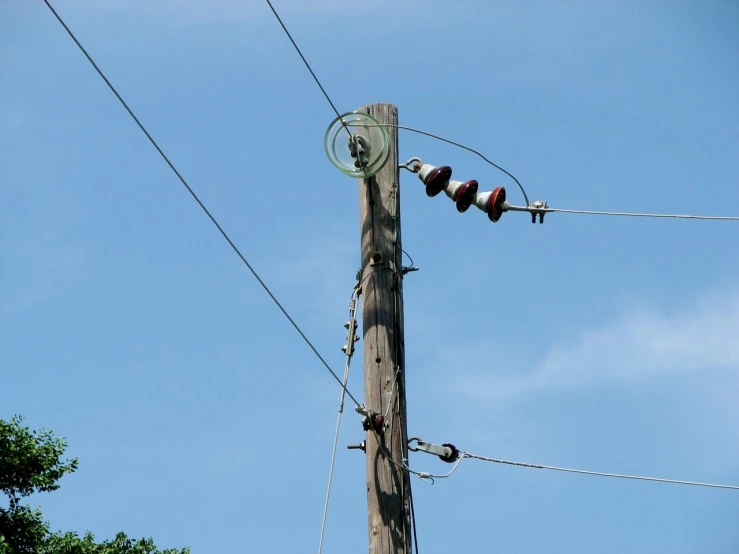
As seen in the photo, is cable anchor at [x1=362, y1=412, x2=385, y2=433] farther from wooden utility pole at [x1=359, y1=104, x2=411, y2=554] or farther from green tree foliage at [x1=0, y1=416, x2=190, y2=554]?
green tree foliage at [x1=0, y1=416, x2=190, y2=554]

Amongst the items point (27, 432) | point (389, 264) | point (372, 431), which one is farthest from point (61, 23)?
point (27, 432)

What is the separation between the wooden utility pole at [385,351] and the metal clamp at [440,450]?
115 mm

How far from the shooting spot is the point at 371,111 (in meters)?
7.11

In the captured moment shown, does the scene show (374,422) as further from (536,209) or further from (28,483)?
(28,483)

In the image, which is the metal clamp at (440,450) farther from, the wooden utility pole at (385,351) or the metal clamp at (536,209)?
the metal clamp at (536,209)

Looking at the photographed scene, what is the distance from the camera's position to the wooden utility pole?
6.25 meters

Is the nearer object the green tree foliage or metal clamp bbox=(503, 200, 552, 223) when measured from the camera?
metal clamp bbox=(503, 200, 552, 223)

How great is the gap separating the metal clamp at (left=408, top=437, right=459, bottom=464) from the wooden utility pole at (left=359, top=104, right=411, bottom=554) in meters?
0.12

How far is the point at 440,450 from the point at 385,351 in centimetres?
73

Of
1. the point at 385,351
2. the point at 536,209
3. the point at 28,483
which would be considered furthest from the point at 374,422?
the point at 28,483

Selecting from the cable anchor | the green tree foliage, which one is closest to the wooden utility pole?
the cable anchor

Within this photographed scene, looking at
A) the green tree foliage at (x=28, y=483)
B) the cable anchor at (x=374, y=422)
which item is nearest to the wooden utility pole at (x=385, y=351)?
the cable anchor at (x=374, y=422)

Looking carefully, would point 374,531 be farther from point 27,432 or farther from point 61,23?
point 27,432

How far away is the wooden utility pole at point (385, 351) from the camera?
6250 mm
